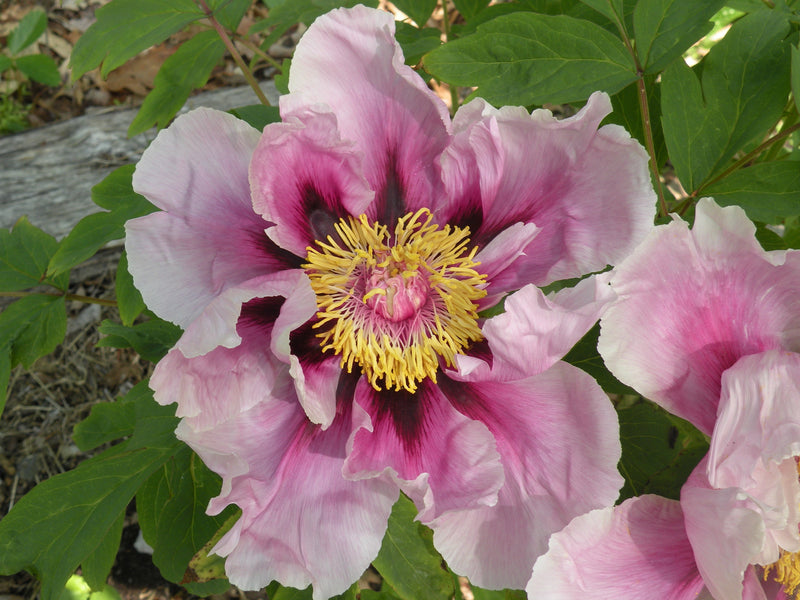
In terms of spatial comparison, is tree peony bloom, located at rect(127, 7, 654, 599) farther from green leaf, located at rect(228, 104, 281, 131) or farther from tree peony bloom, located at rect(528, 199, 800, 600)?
green leaf, located at rect(228, 104, 281, 131)

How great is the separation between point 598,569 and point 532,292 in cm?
44

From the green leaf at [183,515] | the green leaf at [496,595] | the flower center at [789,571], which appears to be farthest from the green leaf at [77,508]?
the flower center at [789,571]

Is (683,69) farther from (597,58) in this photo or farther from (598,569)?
(598,569)

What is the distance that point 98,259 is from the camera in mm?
3148

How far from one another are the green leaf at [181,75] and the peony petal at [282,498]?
3.29ft

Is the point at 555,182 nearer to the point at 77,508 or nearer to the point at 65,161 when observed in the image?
the point at 77,508

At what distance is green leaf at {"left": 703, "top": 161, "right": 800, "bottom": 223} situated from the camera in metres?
Answer: 1.37

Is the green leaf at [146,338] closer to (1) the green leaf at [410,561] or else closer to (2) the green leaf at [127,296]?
(2) the green leaf at [127,296]

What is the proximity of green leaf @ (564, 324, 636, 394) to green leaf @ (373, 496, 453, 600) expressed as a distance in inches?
16.0

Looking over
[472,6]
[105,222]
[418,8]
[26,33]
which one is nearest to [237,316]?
[105,222]

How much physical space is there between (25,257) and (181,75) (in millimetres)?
626

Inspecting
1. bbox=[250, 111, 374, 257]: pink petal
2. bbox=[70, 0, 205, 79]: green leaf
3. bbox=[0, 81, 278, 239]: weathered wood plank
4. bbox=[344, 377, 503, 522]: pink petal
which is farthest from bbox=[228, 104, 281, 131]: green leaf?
bbox=[0, 81, 278, 239]: weathered wood plank

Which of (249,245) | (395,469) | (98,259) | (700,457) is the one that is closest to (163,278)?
(249,245)

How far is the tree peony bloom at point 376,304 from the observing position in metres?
1.08
